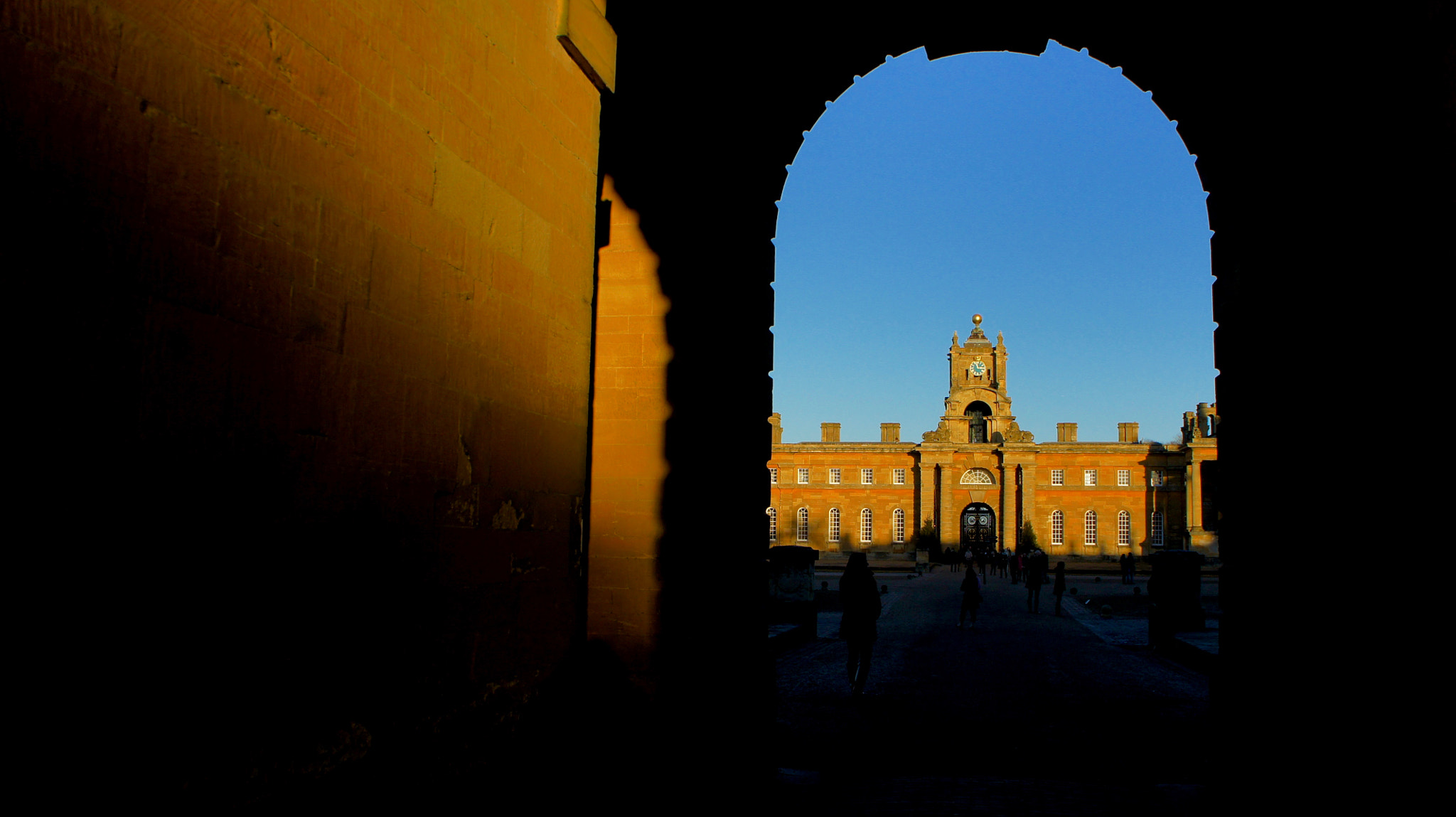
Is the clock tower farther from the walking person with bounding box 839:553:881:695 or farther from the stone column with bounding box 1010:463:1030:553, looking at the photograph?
the walking person with bounding box 839:553:881:695

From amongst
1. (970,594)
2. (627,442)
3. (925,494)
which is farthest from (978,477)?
(627,442)

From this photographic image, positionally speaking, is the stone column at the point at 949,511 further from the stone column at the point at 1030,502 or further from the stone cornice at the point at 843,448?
the stone column at the point at 1030,502

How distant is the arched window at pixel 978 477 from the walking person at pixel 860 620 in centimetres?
5729

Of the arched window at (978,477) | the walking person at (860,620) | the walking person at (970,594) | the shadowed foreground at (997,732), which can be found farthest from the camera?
the arched window at (978,477)

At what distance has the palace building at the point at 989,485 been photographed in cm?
6334

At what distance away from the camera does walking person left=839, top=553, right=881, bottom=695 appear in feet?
32.7

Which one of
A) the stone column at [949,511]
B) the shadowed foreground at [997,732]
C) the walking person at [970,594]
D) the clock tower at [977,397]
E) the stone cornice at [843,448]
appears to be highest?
the clock tower at [977,397]

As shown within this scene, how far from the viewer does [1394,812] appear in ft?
17.3

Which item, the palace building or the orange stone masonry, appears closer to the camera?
the orange stone masonry

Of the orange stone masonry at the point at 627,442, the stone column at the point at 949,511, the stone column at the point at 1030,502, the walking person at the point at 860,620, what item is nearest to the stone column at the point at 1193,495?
the stone column at the point at 1030,502

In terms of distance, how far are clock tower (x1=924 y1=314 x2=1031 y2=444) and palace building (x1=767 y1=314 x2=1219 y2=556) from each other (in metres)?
0.08

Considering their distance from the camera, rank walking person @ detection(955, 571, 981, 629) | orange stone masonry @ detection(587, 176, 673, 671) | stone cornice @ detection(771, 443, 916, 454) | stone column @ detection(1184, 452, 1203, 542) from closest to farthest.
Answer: orange stone masonry @ detection(587, 176, 673, 671) → walking person @ detection(955, 571, 981, 629) → stone column @ detection(1184, 452, 1203, 542) → stone cornice @ detection(771, 443, 916, 454)

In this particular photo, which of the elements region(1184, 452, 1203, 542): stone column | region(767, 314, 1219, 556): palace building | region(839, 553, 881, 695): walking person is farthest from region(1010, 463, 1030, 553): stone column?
region(839, 553, 881, 695): walking person

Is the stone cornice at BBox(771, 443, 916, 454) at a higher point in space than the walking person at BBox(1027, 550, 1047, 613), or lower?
higher
